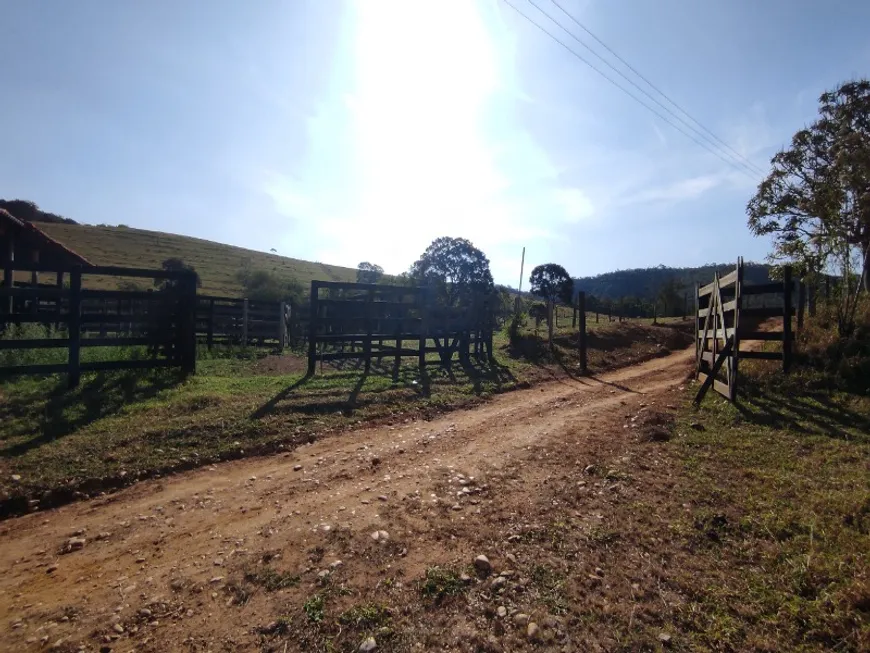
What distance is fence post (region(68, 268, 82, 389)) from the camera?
808 centimetres

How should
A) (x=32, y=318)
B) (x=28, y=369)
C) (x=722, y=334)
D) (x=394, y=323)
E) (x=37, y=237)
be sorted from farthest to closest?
(x=37, y=237) → (x=394, y=323) → (x=722, y=334) → (x=32, y=318) → (x=28, y=369)

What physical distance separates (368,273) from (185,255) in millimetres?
25838

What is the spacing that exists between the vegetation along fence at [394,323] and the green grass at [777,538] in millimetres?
7596

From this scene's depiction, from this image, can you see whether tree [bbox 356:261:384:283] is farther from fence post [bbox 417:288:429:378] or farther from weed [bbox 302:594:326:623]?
weed [bbox 302:594:326:623]

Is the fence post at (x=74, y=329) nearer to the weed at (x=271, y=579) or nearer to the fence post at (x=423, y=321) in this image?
the weed at (x=271, y=579)

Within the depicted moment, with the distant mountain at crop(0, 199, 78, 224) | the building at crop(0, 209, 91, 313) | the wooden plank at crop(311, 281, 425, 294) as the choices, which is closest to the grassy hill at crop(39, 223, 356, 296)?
the distant mountain at crop(0, 199, 78, 224)

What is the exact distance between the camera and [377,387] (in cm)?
956

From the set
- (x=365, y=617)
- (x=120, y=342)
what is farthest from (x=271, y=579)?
(x=120, y=342)

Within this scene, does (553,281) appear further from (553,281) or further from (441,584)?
(441,584)

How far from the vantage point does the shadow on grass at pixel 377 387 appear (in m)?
7.86

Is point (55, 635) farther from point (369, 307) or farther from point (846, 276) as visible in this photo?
point (846, 276)

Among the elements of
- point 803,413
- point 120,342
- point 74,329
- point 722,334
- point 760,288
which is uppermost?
point 760,288

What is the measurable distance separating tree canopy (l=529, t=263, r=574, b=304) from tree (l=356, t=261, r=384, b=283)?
17.2 m

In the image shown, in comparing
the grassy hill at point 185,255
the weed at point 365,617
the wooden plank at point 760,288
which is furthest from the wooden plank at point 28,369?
the grassy hill at point 185,255
